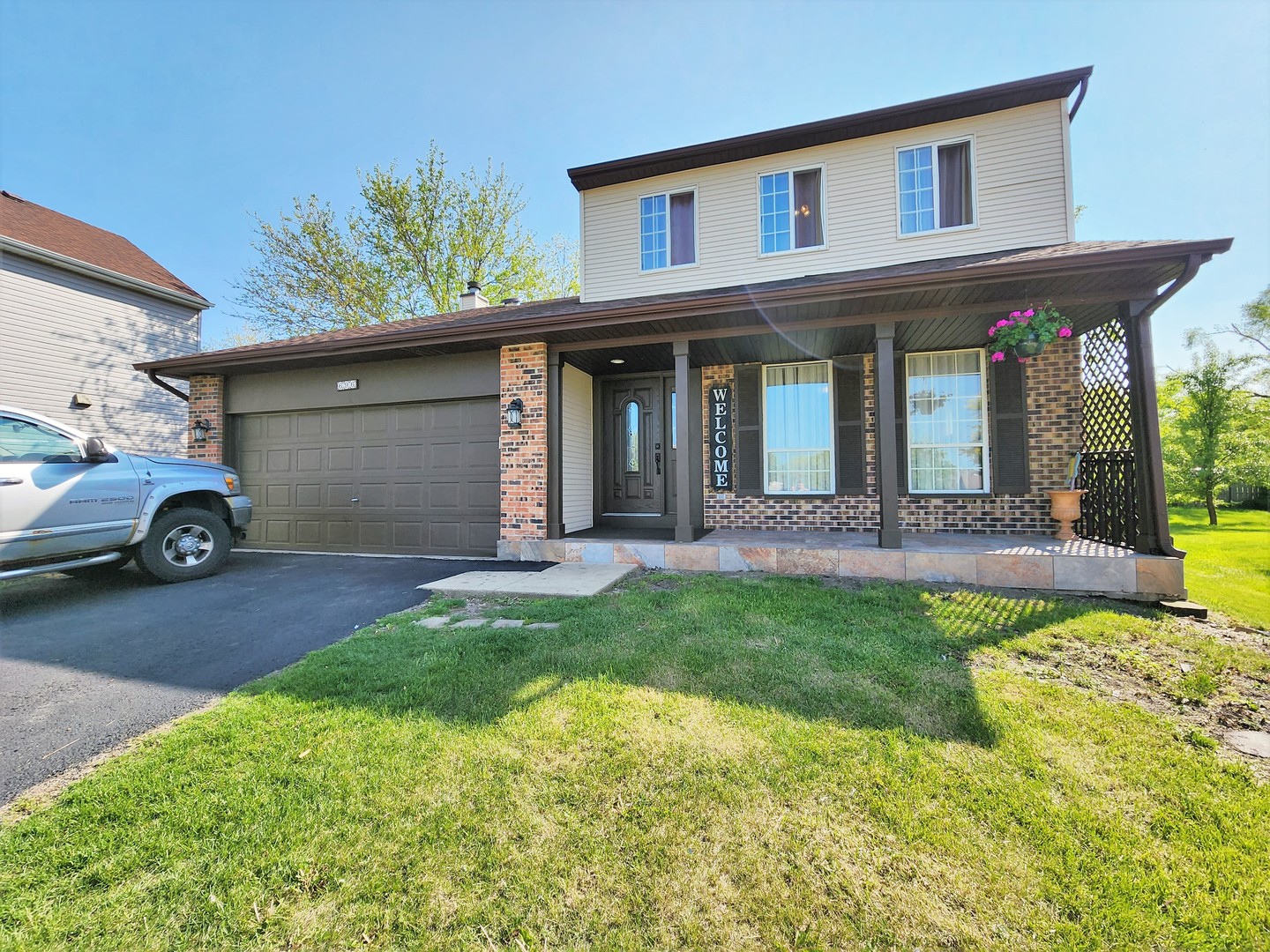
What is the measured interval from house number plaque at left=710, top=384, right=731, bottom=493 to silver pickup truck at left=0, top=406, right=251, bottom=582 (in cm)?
611

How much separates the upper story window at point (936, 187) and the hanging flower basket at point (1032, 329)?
2.21m

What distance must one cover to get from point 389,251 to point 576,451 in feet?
40.3

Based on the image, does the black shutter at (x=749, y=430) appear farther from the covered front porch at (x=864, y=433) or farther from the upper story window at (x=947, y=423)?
Result: the upper story window at (x=947, y=423)

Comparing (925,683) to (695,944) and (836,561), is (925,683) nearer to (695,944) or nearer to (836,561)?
(695,944)

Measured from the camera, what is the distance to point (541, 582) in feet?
16.0

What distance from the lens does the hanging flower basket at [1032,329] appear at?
4648mm

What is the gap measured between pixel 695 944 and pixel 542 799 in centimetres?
72

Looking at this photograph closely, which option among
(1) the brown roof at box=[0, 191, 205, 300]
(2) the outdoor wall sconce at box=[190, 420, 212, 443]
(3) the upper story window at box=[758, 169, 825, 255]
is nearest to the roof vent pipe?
(2) the outdoor wall sconce at box=[190, 420, 212, 443]

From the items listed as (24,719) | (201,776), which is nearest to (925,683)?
(201,776)

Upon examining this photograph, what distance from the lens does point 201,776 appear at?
6.32 ft

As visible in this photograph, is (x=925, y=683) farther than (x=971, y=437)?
No

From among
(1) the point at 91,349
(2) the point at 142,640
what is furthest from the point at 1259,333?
(1) the point at 91,349

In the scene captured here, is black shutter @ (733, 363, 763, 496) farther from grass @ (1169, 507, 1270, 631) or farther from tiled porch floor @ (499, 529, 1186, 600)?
grass @ (1169, 507, 1270, 631)

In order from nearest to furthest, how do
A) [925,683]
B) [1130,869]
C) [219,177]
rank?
[1130,869], [925,683], [219,177]
